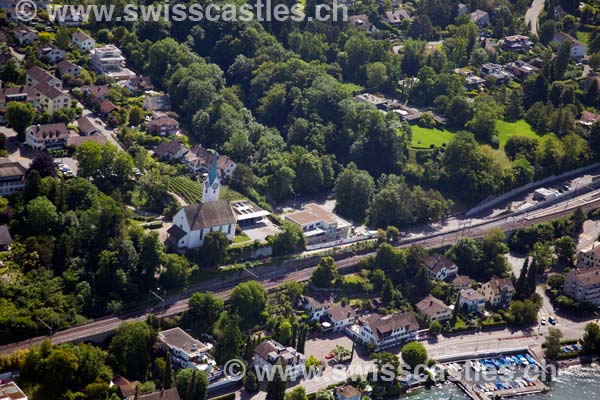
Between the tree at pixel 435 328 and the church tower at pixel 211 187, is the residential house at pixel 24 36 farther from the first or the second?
the tree at pixel 435 328

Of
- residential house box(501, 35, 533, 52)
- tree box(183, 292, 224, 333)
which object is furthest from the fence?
tree box(183, 292, 224, 333)

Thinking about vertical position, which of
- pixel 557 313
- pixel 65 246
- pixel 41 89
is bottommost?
pixel 557 313

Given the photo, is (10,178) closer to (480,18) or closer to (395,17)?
(395,17)

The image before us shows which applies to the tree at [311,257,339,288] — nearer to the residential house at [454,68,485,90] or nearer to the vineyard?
the vineyard

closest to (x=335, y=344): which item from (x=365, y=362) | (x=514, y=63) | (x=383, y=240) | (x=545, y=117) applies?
(x=365, y=362)

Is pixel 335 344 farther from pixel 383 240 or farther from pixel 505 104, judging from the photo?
pixel 505 104
